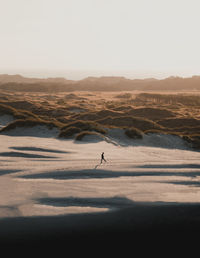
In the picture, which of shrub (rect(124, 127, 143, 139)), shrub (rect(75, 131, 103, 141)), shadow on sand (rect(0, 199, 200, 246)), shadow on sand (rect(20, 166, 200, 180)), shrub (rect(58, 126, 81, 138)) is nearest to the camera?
shadow on sand (rect(0, 199, 200, 246))

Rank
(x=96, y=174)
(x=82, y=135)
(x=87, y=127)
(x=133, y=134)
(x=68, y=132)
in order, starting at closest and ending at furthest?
(x=96, y=174) < (x=82, y=135) < (x=68, y=132) < (x=133, y=134) < (x=87, y=127)

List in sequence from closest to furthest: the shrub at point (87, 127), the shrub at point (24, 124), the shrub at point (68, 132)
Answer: the shrub at point (68, 132)
the shrub at point (24, 124)
the shrub at point (87, 127)

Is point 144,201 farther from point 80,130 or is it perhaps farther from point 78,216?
point 80,130

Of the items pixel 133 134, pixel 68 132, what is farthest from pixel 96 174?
pixel 133 134

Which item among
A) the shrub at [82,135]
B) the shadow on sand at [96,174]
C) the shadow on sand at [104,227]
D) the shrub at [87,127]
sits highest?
the shrub at [87,127]

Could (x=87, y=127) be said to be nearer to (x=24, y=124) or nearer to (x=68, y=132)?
(x=68, y=132)

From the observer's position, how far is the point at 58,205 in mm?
9914

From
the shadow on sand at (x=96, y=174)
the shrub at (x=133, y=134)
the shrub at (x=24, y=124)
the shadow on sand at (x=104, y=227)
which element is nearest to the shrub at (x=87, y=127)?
the shrub at (x=24, y=124)

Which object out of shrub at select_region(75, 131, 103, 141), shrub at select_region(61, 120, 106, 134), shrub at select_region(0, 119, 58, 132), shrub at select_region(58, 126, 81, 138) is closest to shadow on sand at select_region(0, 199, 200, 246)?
shrub at select_region(75, 131, 103, 141)

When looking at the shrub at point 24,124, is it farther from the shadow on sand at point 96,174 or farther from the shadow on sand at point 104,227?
the shadow on sand at point 104,227

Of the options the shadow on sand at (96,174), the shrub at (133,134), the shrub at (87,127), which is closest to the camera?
the shadow on sand at (96,174)

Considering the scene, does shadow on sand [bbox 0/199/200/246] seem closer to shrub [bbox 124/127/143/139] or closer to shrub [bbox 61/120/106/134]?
shrub [bbox 124/127/143/139]

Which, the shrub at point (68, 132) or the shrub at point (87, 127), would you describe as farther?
the shrub at point (87, 127)

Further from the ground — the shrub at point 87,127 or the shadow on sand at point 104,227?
the shrub at point 87,127
